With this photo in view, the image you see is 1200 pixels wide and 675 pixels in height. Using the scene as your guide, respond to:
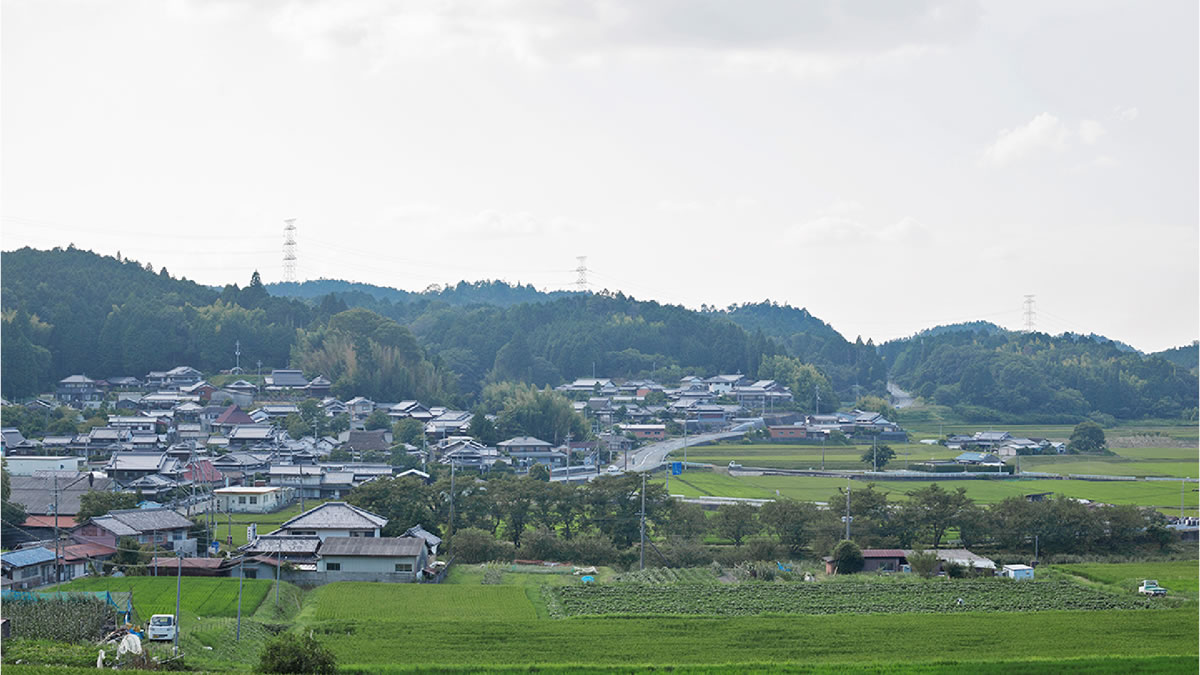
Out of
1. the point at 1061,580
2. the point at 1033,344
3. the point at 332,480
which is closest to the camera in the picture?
the point at 1061,580

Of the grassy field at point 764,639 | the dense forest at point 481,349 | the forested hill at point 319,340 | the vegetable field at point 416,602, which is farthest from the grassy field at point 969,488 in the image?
the dense forest at point 481,349

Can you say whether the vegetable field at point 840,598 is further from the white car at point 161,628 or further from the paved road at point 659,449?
the paved road at point 659,449

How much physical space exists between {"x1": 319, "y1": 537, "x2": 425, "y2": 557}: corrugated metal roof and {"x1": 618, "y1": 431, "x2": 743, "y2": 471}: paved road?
1386 centimetres

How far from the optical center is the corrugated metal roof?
15.7 meters

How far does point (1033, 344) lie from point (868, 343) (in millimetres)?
8596

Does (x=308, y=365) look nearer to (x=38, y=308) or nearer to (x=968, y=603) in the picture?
(x=38, y=308)

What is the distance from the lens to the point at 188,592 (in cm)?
1405

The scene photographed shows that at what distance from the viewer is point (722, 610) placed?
44.5 ft

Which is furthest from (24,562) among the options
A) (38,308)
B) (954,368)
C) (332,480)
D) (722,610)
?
(954,368)

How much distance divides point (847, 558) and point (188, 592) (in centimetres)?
848

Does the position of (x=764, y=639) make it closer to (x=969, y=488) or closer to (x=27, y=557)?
(x=27, y=557)

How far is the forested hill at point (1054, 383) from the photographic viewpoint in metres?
51.1

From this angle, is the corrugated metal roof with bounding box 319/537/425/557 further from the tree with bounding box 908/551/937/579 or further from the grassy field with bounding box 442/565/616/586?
the tree with bounding box 908/551/937/579

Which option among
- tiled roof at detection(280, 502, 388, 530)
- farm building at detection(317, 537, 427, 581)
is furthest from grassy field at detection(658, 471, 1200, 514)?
farm building at detection(317, 537, 427, 581)
